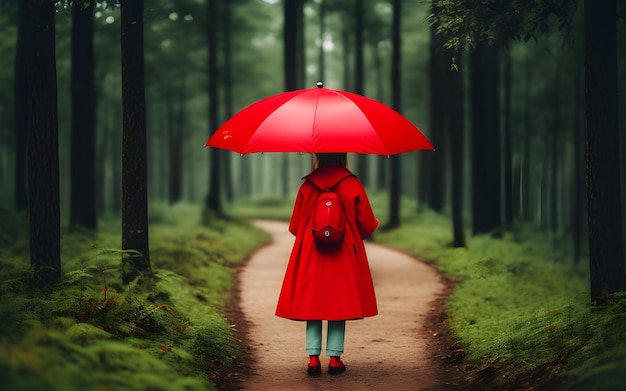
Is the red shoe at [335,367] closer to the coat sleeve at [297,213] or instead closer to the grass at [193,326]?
the grass at [193,326]

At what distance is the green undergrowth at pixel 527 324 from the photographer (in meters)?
5.72

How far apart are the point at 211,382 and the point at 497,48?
13512 mm

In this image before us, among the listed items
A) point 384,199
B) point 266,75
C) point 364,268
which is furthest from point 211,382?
point 266,75

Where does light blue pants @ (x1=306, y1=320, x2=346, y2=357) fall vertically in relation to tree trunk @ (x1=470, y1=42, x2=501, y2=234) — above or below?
below

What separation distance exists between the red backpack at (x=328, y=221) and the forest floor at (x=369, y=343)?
1407 millimetres

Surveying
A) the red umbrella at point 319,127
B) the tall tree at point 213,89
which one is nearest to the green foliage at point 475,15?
the red umbrella at point 319,127

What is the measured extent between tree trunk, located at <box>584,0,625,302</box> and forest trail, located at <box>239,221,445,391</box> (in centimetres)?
223

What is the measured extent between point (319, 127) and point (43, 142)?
13.8 ft

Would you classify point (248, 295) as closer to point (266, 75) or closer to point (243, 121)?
point (243, 121)

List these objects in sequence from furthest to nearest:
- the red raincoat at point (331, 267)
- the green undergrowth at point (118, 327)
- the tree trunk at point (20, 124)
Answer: the tree trunk at point (20, 124), the red raincoat at point (331, 267), the green undergrowth at point (118, 327)

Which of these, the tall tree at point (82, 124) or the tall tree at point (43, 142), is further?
the tall tree at point (82, 124)

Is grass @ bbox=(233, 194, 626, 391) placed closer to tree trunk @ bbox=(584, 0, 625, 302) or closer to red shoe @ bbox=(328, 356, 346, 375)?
tree trunk @ bbox=(584, 0, 625, 302)

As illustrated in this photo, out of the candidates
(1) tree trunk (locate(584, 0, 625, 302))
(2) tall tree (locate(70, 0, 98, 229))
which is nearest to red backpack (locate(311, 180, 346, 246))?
(1) tree trunk (locate(584, 0, 625, 302))

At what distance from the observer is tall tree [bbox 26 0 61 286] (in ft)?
29.2
